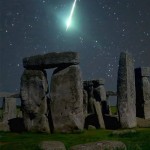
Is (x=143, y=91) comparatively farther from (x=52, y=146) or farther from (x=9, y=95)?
(x=52, y=146)

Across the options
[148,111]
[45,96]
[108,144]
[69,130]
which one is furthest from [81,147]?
[148,111]

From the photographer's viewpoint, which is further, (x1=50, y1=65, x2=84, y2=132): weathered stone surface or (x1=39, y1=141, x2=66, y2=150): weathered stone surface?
(x1=50, y1=65, x2=84, y2=132): weathered stone surface

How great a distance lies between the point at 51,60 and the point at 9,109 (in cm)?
1148

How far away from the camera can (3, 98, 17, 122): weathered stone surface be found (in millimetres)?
27609

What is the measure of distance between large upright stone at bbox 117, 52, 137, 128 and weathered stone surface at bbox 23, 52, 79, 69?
243 cm

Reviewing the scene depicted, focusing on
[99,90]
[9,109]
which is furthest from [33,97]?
[9,109]

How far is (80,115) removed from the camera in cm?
1680

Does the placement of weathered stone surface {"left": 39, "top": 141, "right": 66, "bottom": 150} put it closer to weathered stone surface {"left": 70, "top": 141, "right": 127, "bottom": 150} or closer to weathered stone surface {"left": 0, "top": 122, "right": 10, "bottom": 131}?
weathered stone surface {"left": 70, "top": 141, "right": 127, "bottom": 150}

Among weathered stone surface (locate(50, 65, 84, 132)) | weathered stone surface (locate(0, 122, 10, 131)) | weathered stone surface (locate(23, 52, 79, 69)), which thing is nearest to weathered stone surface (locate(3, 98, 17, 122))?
Result: weathered stone surface (locate(0, 122, 10, 131))

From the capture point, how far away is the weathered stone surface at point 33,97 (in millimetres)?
17594

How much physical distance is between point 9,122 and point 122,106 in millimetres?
5105

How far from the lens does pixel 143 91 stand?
21547 millimetres

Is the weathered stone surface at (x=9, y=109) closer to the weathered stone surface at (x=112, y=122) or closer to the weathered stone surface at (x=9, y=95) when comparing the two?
the weathered stone surface at (x=9, y=95)

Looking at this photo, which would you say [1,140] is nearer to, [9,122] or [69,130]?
[69,130]
